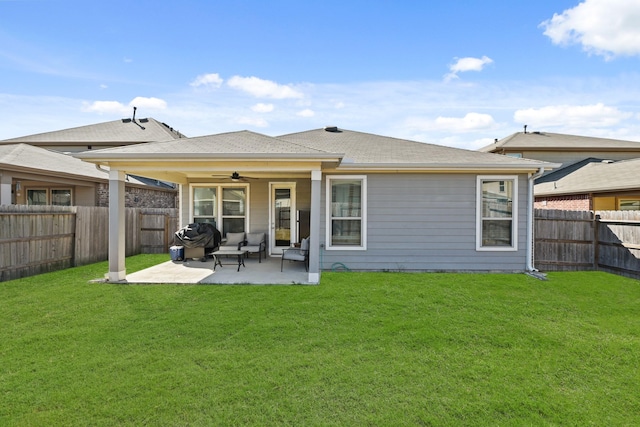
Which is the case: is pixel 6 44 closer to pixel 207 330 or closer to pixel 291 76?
pixel 291 76

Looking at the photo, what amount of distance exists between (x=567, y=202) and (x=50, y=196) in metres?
20.4

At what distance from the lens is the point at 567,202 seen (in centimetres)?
1327

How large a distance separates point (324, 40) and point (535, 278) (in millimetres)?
10100

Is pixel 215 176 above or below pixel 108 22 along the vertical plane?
below

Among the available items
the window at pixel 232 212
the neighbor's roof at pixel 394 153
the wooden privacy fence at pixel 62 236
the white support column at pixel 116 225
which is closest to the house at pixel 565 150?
the neighbor's roof at pixel 394 153

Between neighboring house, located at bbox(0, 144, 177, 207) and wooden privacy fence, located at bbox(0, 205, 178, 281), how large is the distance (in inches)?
71.9

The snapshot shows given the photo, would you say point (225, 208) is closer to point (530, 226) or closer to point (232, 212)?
point (232, 212)

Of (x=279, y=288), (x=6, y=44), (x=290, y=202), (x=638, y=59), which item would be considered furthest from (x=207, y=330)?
(x=638, y=59)

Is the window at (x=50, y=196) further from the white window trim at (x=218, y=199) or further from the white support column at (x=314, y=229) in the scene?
the white support column at (x=314, y=229)

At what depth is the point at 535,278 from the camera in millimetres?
7406

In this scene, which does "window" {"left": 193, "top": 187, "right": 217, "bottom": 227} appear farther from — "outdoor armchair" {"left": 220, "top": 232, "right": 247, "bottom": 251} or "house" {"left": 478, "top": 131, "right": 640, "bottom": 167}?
"house" {"left": 478, "top": 131, "right": 640, "bottom": 167}

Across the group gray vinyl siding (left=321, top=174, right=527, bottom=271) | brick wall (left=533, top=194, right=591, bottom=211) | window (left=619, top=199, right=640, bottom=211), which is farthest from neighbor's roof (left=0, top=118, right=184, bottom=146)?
window (left=619, top=199, right=640, bottom=211)

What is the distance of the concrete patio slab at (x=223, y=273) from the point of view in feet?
22.4

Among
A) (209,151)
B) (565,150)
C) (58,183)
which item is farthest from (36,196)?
(565,150)
